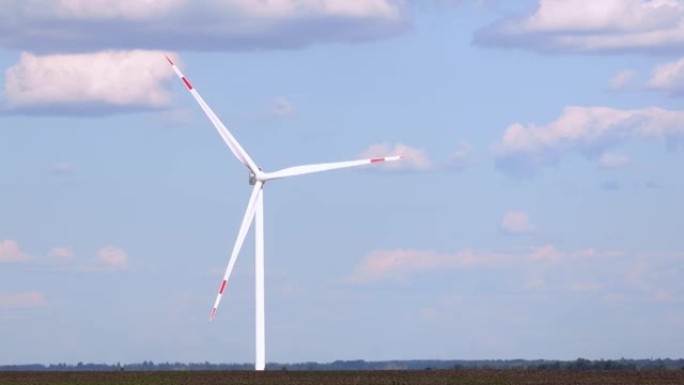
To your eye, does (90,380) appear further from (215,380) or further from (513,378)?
(513,378)

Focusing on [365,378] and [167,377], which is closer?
[365,378]

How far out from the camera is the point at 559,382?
9244 centimetres

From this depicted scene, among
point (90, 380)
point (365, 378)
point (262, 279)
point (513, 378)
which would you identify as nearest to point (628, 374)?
point (513, 378)

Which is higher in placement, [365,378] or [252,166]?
[252,166]

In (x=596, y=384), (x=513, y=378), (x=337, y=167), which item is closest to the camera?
(x=596, y=384)

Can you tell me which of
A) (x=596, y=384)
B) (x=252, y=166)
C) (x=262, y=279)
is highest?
(x=252, y=166)

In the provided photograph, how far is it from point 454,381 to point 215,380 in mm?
15547

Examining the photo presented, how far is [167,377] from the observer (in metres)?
109

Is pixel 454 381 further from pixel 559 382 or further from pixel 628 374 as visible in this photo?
pixel 628 374

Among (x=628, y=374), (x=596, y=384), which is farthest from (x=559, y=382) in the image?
(x=628, y=374)

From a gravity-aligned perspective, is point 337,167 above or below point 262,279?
above

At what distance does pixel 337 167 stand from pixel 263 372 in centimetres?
1431

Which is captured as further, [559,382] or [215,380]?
[215,380]

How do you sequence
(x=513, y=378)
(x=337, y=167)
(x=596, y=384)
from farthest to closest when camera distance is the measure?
1. (x=337, y=167)
2. (x=513, y=378)
3. (x=596, y=384)
